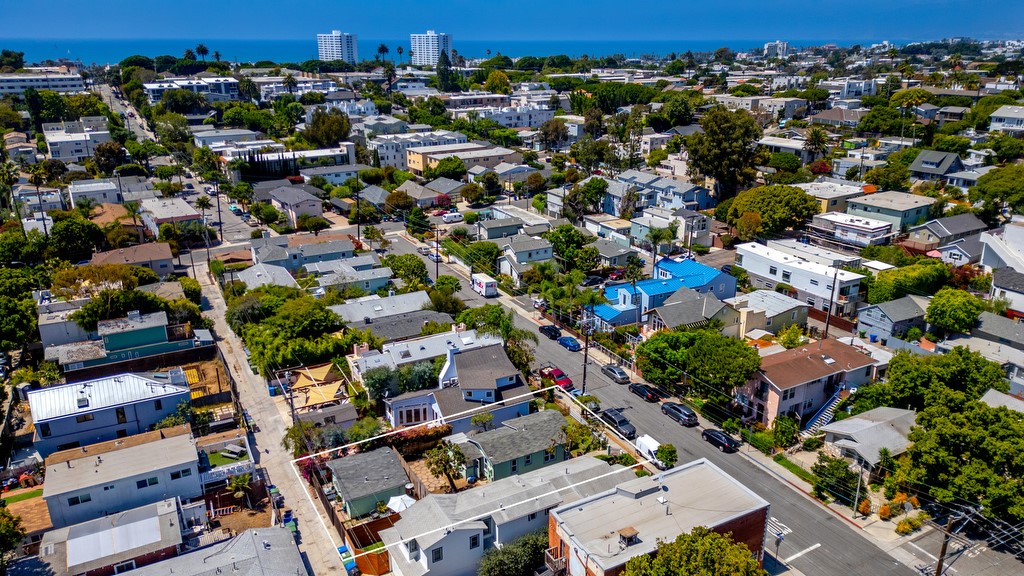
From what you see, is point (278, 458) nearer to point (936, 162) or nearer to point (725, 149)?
point (725, 149)

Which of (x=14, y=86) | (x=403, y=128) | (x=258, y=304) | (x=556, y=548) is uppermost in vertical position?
(x=14, y=86)

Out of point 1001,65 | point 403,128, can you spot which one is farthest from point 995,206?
point 1001,65

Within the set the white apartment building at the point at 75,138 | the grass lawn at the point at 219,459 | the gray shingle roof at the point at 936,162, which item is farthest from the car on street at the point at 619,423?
the white apartment building at the point at 75,138

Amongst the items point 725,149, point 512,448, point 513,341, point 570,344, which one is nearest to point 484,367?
point 513,341

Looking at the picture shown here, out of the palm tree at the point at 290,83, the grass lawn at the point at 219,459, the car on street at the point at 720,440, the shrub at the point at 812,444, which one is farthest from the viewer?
the palm tree at the point at 290,83

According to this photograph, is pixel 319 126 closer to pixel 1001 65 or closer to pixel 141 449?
pixel 141 449

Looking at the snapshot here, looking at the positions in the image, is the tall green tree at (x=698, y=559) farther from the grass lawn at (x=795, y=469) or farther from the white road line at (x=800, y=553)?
the grass lawn at (x=795, y=469)
